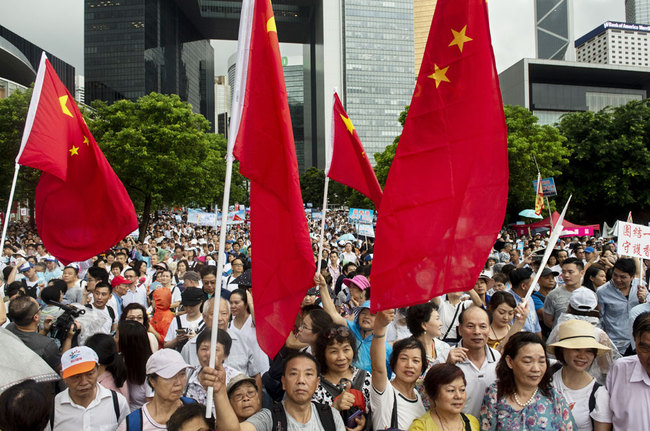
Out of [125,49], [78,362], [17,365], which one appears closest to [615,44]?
[125,49]

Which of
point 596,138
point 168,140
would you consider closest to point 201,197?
point 168,140

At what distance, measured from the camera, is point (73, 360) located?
314 centimetres

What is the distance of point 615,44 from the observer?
125m

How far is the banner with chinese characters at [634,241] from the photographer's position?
591 cm

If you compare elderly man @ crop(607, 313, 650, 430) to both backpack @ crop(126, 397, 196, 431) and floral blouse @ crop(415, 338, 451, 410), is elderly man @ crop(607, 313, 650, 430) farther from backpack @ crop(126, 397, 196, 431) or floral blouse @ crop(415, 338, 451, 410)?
backpack @ crop(126, 397, 196, 431)

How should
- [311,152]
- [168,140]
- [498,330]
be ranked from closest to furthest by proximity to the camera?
1. [498,330]
2. [168,140]
3. [311,152]

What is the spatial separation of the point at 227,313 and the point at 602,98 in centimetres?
6418

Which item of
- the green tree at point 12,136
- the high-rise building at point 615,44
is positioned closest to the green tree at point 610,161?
the green tree at point 12,136

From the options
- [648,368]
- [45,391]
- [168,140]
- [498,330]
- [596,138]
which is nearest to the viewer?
[45,391]

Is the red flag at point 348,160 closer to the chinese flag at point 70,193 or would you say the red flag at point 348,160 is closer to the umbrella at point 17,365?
the chinese flag at point 70,193

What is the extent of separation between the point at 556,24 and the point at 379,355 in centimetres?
11535

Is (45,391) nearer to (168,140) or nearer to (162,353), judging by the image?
(162,353)

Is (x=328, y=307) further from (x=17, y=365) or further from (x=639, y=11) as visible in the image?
(x=639, y=11)

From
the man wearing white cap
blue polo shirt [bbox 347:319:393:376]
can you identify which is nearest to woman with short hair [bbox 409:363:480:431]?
blue polo shirt [bbox 347:319:393:376]
